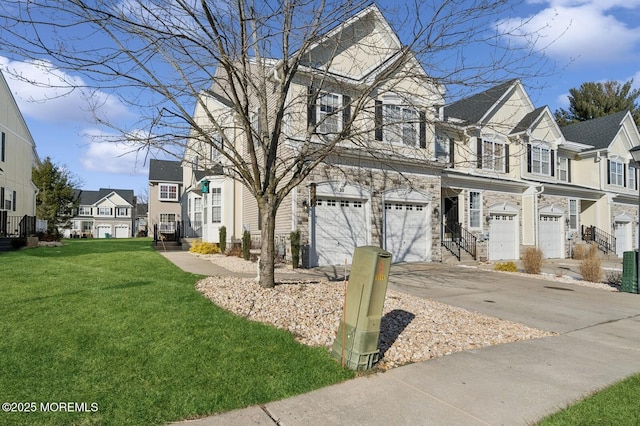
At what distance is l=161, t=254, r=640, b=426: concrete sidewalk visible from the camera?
3307mm

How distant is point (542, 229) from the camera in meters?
21.2

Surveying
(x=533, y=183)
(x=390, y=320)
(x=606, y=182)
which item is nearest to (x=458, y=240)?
(x=533, y=183)

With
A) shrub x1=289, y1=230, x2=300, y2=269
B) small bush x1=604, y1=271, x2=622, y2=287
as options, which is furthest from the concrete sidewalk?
shrub x1=289, y1=230, x2=300, y2=269

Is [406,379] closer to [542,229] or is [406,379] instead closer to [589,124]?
[542,229]

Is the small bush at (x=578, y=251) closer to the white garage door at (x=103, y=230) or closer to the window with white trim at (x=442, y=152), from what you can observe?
the window with white trim at (x=442, y=152)

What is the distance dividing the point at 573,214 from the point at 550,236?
2804mm

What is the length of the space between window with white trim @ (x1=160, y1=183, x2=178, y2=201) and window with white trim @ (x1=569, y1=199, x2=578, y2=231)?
33.4 metres

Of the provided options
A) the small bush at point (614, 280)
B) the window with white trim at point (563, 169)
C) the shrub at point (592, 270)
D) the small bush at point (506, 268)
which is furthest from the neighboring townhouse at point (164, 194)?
the small bush at point (614, 280)

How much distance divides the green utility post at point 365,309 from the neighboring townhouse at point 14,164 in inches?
849

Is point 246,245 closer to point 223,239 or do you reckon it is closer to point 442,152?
point 223,239

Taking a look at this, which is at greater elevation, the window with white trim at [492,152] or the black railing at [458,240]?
the window with white trim at [492,152]

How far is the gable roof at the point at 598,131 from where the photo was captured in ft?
81.2

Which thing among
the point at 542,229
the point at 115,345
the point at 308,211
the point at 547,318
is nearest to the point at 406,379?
the point at 115,345

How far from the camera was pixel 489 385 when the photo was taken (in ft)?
13.2
